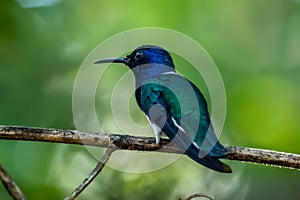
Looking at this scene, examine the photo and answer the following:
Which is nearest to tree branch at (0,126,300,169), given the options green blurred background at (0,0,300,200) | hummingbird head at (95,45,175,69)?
hummingbird head at (95,45,175,69)

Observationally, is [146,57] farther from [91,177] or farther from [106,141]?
[91,177]

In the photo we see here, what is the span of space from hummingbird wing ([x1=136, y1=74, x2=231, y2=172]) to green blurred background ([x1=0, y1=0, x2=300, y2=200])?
0.84 meters

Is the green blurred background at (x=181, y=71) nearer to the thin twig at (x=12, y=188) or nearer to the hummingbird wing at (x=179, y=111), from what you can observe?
the hummingbird wing at (x=179, y=111)

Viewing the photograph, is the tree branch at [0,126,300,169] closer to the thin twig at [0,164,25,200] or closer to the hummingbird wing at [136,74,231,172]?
the hummingbird wing at [136,74,231,172]

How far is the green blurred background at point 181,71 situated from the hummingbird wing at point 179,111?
0.84 meters

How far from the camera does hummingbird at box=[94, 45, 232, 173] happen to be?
2.13m

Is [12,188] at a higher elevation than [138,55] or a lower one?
higher

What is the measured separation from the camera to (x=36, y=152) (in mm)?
3889

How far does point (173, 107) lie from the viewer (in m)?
2.71

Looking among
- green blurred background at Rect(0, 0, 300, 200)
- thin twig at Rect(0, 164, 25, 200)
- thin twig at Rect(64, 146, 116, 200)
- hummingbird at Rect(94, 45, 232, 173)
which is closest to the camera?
thin twig at Rect(0, 164, 25, 200)

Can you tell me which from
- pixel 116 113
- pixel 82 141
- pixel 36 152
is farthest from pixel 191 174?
pixel 82 141

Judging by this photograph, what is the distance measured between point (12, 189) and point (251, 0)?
3.59m

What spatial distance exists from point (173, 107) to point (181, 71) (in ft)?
3.59

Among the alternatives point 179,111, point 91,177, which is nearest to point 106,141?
point 91,177
